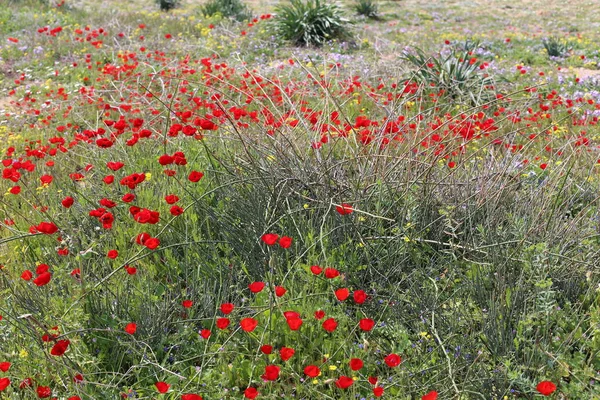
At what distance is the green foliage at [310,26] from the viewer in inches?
412

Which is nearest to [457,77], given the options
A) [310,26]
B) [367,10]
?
[310,26]

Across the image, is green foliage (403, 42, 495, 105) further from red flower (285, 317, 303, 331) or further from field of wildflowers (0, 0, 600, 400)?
red flower (285, 317, 303, 331)

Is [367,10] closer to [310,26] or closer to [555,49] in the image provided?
[310,26]

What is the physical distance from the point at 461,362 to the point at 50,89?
24.6ft

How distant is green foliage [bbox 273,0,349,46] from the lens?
1045cm

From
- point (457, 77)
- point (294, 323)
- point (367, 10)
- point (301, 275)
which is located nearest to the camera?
point (294, 323)

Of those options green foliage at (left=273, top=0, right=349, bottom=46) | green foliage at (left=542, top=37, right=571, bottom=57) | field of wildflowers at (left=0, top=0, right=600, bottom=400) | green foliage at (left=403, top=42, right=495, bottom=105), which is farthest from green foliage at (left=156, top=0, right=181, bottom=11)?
field of wildflowers at (left=0, top=0, right=600, bottom=400)

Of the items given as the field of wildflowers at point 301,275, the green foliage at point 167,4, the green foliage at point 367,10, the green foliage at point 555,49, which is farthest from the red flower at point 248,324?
the green foliage at point 167,4

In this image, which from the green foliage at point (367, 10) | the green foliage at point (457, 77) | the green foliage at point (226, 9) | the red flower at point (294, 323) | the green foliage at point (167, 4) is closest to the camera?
the red flower at point (294, 323)

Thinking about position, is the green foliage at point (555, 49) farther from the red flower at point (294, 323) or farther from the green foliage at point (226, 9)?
the red flower at point (294, 323)

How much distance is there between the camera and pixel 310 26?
10.4 metres

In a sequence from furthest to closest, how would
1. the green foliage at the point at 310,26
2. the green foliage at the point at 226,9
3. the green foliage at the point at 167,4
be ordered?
the green foliage at the point at 167,4 < the green foliage at the point at 226,9 < the green foliage at the point at 310,26

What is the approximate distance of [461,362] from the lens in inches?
92.0

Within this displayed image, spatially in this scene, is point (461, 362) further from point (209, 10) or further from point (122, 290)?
point (209, 10)
